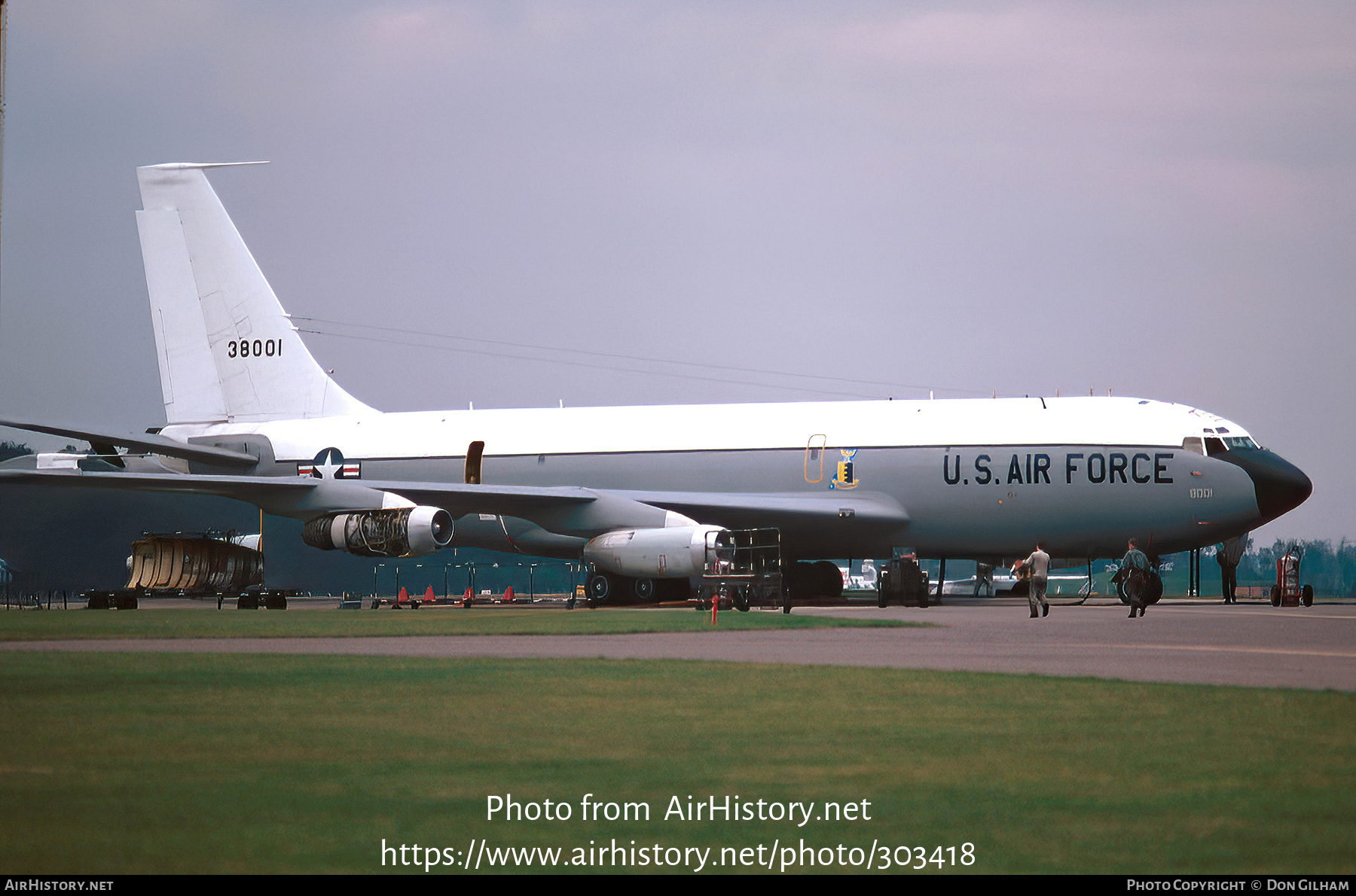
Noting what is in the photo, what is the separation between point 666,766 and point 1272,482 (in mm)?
27249

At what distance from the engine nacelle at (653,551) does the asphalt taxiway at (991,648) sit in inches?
274

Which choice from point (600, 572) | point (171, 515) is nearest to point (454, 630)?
point (600, 572)

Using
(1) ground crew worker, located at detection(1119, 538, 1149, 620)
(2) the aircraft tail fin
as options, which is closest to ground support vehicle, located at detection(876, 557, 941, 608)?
(1) ground crew worker, located at detection(1119, 538, 1149, 620)

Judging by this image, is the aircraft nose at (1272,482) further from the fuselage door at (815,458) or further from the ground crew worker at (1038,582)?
the fuselage door at (815,458)

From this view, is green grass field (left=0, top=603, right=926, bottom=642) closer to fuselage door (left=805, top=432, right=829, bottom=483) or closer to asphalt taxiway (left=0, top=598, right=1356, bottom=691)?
asphalt taxiway (left=0, top=598, right=1356, bottom=691)

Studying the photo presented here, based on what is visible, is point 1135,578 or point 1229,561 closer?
point 1135,578

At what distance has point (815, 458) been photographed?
1391 inches

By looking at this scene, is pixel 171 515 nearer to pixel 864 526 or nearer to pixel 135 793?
pixel 864 526

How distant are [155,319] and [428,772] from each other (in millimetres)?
39544

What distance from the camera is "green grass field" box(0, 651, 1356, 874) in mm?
6047

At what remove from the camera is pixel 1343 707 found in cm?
1076

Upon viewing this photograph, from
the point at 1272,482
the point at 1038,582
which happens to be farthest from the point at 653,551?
the point at 1272,482

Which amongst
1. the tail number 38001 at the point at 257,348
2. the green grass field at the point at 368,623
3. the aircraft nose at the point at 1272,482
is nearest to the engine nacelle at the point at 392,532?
the green grass field at the point at 368,623

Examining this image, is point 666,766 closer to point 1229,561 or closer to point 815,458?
point 815,458
